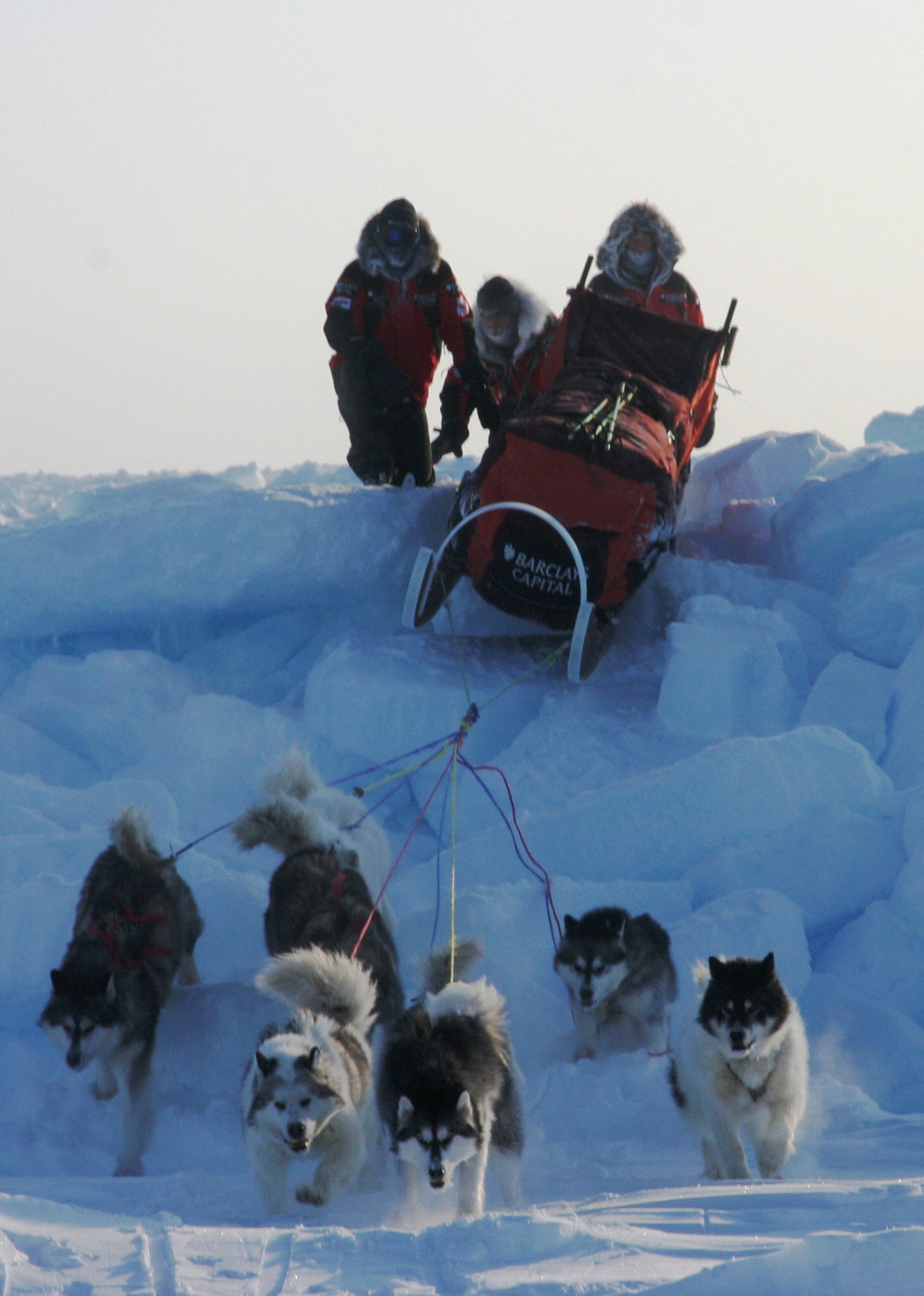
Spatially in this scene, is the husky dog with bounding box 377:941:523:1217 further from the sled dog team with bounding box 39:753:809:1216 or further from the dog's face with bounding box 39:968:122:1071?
the dog's face with bounding box 39:968:122:1071

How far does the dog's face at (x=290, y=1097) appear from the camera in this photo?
2998 millimetres

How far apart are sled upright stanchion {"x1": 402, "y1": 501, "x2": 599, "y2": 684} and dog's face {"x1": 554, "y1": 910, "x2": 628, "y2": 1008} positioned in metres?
1.71

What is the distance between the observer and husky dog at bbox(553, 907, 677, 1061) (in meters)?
3.84

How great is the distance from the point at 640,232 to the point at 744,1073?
511 centimetres

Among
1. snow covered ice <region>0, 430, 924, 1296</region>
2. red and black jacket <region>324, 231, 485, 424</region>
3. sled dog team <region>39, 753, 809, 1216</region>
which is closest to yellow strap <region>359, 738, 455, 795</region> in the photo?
snow covered ice <region>0, 430, 924, 1296</region>

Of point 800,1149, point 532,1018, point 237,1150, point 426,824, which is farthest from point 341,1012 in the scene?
point 426,824

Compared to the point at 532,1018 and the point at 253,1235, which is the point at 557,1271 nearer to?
the point at 253,1235

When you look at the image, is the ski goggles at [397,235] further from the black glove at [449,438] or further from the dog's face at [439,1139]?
the dog's face at [439,1139]

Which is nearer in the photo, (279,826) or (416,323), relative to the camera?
(279,826)

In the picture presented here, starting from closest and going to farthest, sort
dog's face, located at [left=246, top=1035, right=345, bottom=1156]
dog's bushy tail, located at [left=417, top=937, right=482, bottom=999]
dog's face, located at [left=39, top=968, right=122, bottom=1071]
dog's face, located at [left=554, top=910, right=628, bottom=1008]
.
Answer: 1. dog's face, located at [left=246, top=1035, right=345, bottom=1156]
2. dog's face, located at [left=39, top=968, right=122, bottom=1071]
3. dog's bushy tail, located at [left=417, top=937, right=482, bottom=999]
4. dog's face, located at [left=554, top=910, right=628, bottom=1008]

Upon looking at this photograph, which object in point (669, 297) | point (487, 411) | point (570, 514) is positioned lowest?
point (570, 514)

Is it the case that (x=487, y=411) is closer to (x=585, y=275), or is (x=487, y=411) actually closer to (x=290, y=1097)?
(x=585, y=275)

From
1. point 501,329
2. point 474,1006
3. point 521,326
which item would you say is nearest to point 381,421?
point 501,329

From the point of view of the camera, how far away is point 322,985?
3365 mm
